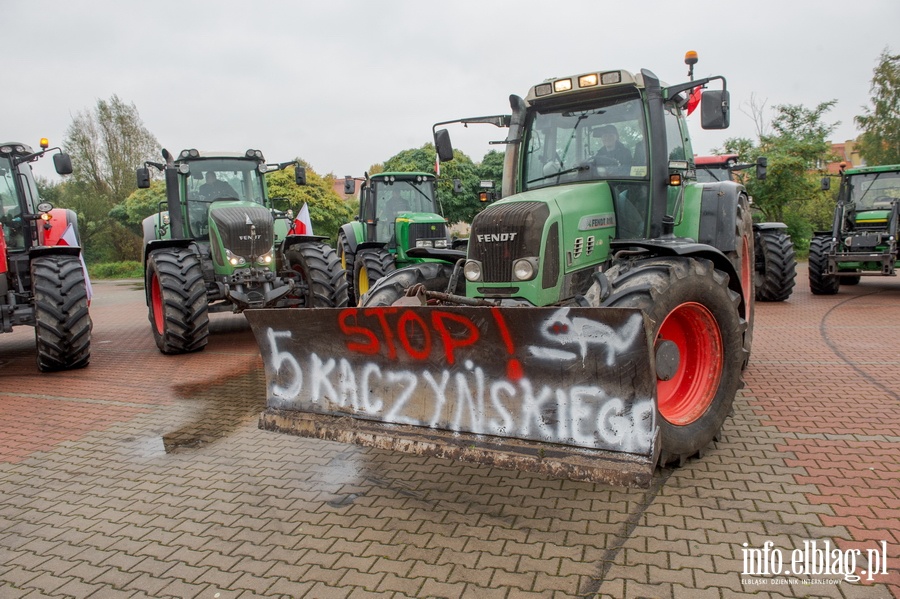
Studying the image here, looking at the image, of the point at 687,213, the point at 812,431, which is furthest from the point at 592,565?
the point at 687,213

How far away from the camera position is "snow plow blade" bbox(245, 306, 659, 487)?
3.15 metres

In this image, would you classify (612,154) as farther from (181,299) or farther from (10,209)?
(10,209)

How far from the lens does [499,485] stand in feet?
13.0

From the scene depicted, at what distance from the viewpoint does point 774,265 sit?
11.8 meters

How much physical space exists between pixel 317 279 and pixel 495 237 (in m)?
5.29

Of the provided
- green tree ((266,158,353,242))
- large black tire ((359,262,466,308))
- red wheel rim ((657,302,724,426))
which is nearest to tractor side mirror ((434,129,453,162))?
large black tire ((359,262,466,308))

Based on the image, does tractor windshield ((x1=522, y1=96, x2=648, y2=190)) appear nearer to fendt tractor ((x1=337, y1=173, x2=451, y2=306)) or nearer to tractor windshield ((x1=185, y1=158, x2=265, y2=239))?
tractor windshield ((x1=185, y1=158, x2=265, y2=239))

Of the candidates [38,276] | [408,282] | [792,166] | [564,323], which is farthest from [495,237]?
[792,166]

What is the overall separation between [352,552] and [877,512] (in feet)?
8.89

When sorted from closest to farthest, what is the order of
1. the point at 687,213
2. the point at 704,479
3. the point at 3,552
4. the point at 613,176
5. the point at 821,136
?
the point at 3,552, the point at 704,479, the point at 613,176, the point at 687,213, the point at 821,136

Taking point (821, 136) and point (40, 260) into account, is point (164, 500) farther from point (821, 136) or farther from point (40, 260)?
point (821, 136)

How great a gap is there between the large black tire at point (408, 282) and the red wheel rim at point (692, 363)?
70.8 inches

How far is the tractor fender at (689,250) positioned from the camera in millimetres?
4176

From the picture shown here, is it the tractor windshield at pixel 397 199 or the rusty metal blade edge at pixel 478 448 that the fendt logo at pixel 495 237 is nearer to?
the rusty metal blade edge at pixel 478 448
